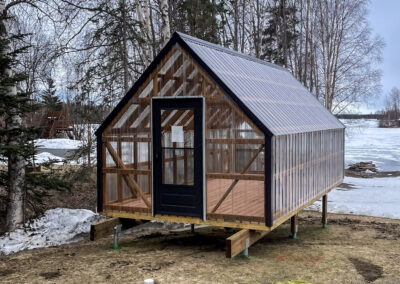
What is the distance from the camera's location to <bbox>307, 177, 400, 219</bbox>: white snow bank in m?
13.1

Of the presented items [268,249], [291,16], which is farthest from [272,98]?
[291,16]

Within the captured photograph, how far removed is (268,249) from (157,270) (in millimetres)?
2454

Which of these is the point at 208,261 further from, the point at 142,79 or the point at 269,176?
the point at 142,79

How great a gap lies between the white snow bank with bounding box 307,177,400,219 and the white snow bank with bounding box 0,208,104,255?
7.04 metres

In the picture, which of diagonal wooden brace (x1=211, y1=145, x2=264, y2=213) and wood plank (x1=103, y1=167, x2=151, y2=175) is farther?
wood plank (x1=103, y1=167, x2=151, y2=175)

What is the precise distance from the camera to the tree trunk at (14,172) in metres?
9.38

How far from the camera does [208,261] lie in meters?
7.12

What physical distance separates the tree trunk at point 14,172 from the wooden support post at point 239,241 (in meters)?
5.24

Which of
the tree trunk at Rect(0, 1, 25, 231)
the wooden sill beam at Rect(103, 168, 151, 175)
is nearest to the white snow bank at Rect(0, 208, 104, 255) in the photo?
the tree trunk at Rect(0, 1, 25, 231)

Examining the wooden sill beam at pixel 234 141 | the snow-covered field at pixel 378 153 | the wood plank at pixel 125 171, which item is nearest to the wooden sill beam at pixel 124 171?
the wood plank at pixel 125 171

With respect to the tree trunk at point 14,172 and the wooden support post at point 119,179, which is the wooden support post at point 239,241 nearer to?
the wooden support post at point 119,179

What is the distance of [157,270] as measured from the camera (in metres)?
6.57

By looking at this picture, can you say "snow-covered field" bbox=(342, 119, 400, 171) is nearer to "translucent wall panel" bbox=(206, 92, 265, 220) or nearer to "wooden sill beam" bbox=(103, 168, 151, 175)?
"translucent wall panel" bbox=(206, 92, 265, 220)

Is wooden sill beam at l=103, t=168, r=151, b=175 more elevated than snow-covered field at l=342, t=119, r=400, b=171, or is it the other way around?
wooden sill beam at l=103, t=168, r=151, b=175
